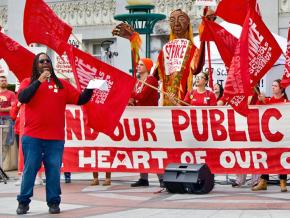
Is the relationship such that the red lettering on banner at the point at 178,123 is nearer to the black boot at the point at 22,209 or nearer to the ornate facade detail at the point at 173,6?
the black boot at the point at 22,209

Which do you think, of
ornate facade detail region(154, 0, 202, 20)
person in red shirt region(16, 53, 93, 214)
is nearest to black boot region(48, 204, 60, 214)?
person in red shirt region(16, 53, 93, 214)

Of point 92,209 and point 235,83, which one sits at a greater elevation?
point 235,83

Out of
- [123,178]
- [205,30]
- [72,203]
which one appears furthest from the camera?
[123,178]

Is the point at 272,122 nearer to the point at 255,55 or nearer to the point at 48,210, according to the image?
the point at 255,55

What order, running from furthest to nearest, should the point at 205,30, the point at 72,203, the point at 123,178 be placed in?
the point at 123,178, the point at 205,30, the point at 72,203

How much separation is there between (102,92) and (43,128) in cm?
233

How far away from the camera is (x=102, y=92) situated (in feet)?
38.0

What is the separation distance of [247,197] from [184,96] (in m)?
2.44

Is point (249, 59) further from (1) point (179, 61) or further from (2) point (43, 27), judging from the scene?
(2) point (43, 27)

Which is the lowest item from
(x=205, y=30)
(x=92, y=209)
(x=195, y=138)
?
(x=92, y=209)

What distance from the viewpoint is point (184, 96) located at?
507 inches

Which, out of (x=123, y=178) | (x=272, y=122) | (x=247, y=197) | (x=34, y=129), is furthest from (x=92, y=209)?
(x=123, y=178)

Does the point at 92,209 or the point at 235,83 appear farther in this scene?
the point at 235,83

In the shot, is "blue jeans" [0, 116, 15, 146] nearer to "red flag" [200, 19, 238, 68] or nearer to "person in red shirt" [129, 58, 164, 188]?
"person in red shirt" [129, 58, 164, 188]
